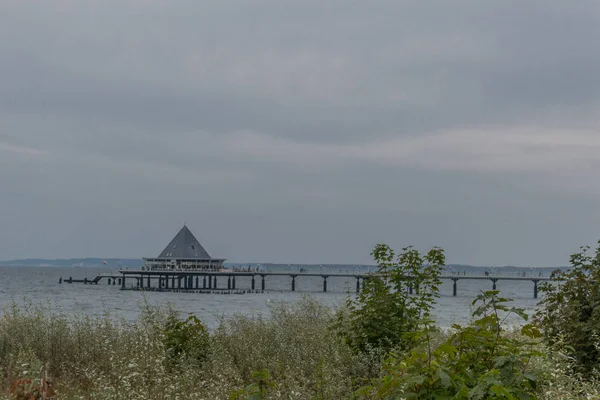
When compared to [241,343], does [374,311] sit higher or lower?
higher

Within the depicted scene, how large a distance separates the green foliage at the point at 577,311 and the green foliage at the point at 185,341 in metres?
5.74

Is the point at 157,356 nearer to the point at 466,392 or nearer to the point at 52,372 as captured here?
the point at 52,372

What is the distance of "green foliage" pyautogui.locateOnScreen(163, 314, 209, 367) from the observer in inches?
431

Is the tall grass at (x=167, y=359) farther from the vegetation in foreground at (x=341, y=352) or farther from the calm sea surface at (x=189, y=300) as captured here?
the calm sea surface at (x=189, y=300)

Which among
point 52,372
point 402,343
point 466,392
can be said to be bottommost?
point 52,372

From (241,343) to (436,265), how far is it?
13.1ft

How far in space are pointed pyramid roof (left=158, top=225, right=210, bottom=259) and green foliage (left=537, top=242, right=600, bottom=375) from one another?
95.9 meters

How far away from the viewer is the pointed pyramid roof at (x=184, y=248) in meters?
103

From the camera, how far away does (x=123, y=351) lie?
30.3 ft

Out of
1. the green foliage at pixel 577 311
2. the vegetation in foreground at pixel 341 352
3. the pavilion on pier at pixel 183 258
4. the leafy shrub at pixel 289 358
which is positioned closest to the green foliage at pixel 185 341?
the vegetation in foreground at pixel 341 352

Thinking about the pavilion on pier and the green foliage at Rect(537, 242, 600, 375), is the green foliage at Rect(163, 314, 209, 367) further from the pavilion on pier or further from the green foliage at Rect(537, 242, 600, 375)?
the pavilion on pier

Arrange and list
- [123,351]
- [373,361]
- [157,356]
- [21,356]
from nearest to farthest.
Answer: [21,356], [157,356], [123,351], [373,361]

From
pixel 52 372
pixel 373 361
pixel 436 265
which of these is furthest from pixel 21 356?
pixel 436 265

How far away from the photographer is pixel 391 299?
11.2 m
